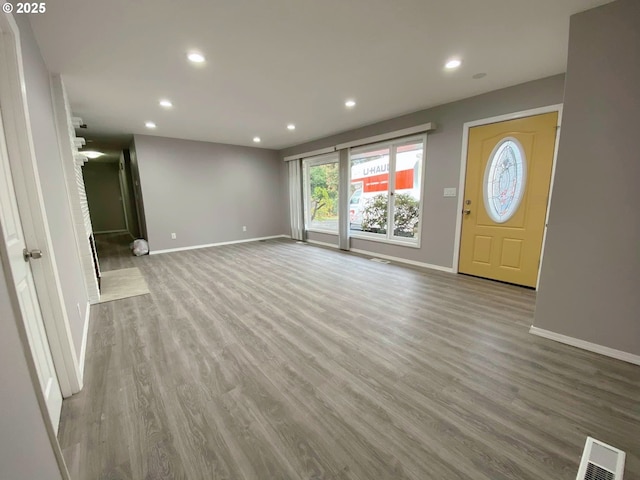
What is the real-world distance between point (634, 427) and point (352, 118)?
14.7ft

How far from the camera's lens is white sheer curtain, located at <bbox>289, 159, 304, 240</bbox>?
6602 mm

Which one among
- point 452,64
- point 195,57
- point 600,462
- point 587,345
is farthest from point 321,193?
point 600,462

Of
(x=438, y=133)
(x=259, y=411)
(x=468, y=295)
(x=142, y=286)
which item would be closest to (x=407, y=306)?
(x=468, y=295)

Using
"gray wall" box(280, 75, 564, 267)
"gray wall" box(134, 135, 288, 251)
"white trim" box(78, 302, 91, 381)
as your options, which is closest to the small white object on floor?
"gray wall" box(134, 135, 288, 251)

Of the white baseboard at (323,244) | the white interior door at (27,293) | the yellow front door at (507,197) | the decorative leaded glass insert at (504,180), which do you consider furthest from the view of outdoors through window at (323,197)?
the white interior door at (27,293)

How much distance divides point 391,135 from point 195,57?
3.11m

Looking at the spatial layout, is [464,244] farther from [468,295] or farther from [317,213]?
[317,213]

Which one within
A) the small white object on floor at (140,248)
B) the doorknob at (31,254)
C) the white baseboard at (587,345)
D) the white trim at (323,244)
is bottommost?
the white baseboard at (587,345)

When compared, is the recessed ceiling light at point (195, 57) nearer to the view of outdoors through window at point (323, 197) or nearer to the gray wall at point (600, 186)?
the gray wall at point (600, 186)

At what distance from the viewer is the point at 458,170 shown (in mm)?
3771

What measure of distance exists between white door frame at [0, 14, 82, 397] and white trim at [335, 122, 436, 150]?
4.14 metres

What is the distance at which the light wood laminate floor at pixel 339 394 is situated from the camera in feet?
3.97

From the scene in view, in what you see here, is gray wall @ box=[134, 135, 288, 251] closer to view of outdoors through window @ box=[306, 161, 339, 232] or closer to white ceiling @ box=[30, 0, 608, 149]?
view of outdoors through window @ box=[306, 161, 339, 232]

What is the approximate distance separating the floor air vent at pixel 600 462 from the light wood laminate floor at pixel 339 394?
0.11ft
